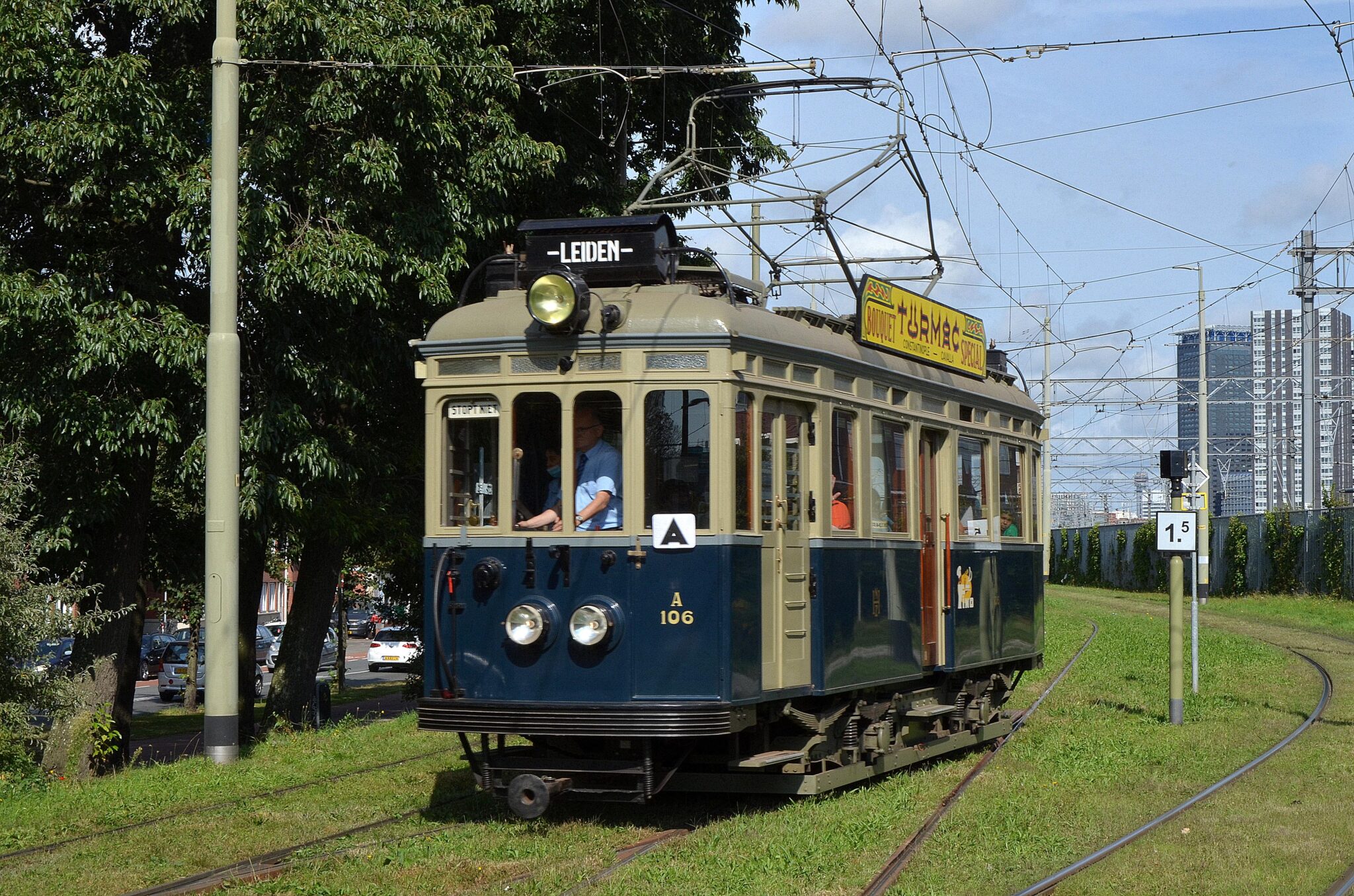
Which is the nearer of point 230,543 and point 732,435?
point 732,435

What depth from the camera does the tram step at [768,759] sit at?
31.1 ft

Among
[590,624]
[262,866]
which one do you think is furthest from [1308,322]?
[262,866]

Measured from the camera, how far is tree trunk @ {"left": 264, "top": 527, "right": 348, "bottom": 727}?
1836 centimetres

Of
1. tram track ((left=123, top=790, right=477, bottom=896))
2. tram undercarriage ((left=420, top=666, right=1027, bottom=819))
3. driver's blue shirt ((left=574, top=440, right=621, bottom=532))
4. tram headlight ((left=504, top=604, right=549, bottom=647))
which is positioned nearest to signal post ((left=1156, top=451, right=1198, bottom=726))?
tram undercarriage ((left=420, top=666, right=1027, bottom=819))

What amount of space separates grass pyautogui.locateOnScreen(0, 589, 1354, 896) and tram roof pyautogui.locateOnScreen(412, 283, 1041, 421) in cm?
274

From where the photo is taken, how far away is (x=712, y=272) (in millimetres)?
9797

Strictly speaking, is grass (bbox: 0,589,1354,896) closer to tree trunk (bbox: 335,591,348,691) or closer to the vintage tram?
the vintage tram

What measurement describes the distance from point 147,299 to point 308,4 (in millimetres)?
2954

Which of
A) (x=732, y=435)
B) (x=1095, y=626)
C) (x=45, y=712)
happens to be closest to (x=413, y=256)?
(x=45, y=712)

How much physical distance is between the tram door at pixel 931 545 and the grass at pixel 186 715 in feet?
62.7

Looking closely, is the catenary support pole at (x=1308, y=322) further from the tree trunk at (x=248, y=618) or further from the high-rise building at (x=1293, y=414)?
the tree trunk at (x=248, y=618)

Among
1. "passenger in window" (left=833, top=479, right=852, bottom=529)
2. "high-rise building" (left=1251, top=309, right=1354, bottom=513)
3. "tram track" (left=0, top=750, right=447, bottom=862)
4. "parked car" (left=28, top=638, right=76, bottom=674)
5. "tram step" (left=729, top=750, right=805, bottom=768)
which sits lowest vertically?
"tram track" (left=0, top=750, right=447, bottom=862)

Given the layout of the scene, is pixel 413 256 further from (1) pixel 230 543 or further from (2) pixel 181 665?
(2) pixel 181 665

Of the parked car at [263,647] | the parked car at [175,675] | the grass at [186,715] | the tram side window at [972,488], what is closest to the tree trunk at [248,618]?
the grass at [186,715]
